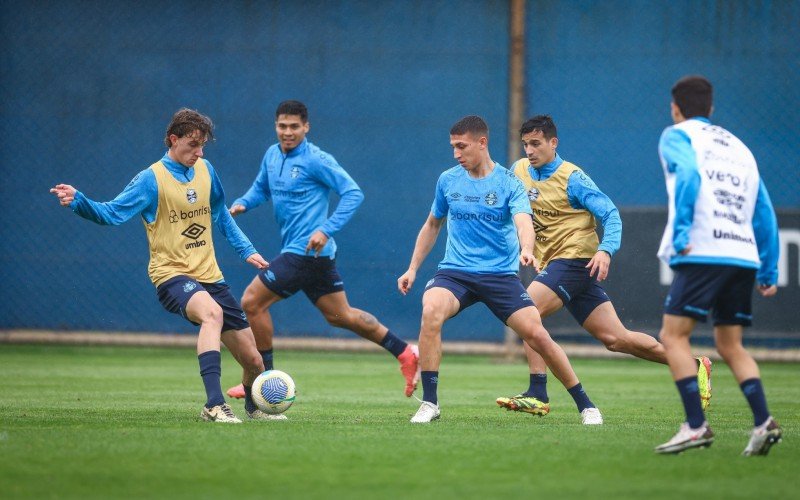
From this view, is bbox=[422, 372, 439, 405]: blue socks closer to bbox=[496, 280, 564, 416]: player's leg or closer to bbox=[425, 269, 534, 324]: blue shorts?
bbox=[425, 269, 534, 324]: blue shorts

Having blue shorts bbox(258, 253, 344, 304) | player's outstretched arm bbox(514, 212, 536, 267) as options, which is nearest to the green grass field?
blue shorts bbox(258, 253, 344, 304)

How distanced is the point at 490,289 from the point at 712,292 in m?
2.15

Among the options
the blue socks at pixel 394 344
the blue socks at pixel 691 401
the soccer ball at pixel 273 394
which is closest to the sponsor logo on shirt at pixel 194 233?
the soccer ball at pixel 273 394

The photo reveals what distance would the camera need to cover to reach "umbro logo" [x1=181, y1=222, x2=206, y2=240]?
828cm

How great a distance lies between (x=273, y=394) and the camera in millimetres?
8055

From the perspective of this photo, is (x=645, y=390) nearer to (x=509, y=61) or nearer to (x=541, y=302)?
(x=541, y=302)

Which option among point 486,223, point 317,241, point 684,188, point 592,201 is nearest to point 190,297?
point 317,241

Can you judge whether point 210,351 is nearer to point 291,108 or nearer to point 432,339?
point 432,339

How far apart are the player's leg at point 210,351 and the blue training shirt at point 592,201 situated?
2.66 metres

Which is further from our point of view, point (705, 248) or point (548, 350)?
point (548, 350)

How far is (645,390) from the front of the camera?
11500 millimetres

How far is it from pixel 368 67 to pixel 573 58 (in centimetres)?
253

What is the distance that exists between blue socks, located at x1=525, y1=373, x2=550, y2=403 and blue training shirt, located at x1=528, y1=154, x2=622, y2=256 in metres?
1.03

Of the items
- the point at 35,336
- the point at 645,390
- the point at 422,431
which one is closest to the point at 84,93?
the point at 35,336
